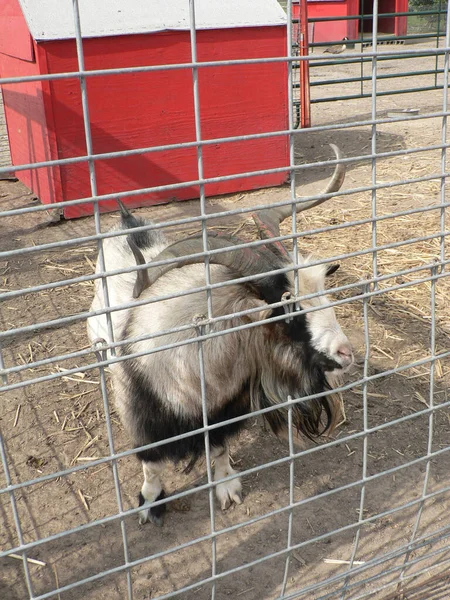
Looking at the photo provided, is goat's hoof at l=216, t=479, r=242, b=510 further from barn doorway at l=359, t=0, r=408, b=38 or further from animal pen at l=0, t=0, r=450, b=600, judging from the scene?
barn doorway at l=359, t=0, r=408, b=38

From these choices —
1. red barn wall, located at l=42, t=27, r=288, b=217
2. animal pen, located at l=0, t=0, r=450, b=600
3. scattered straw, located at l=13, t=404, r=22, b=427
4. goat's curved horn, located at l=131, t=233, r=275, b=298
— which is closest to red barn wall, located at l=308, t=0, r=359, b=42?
red barn wall, located at l=42, t=27, r=288, b=217

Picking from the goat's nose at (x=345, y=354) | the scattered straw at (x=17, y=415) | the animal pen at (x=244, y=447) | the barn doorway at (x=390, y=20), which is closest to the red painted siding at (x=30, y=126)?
the animal pen at (x=244, y=447)

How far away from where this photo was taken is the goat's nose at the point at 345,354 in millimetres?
2379

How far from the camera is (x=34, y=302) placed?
4828 mm

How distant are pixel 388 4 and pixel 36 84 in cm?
1985

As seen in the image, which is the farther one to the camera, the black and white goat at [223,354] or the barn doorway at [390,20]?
the barn doorway at [390,20]

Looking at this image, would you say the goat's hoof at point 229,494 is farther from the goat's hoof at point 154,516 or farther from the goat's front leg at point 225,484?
the goat's hoof at point 154,516

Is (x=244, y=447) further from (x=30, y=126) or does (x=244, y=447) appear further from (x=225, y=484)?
(x=30, y=126)

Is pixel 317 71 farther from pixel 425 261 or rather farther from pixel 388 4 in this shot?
pixel 425 261

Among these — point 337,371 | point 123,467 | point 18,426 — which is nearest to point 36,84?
point 18,426

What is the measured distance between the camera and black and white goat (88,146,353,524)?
234cm

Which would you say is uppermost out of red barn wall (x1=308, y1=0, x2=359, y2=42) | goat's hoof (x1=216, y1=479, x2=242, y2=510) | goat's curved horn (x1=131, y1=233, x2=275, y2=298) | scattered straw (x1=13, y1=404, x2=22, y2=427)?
red barn wall (x1=308, y1=0, x2=359, y2=42)

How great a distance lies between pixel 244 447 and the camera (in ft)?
11.0

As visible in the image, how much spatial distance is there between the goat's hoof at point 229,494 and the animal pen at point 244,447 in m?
0.05
